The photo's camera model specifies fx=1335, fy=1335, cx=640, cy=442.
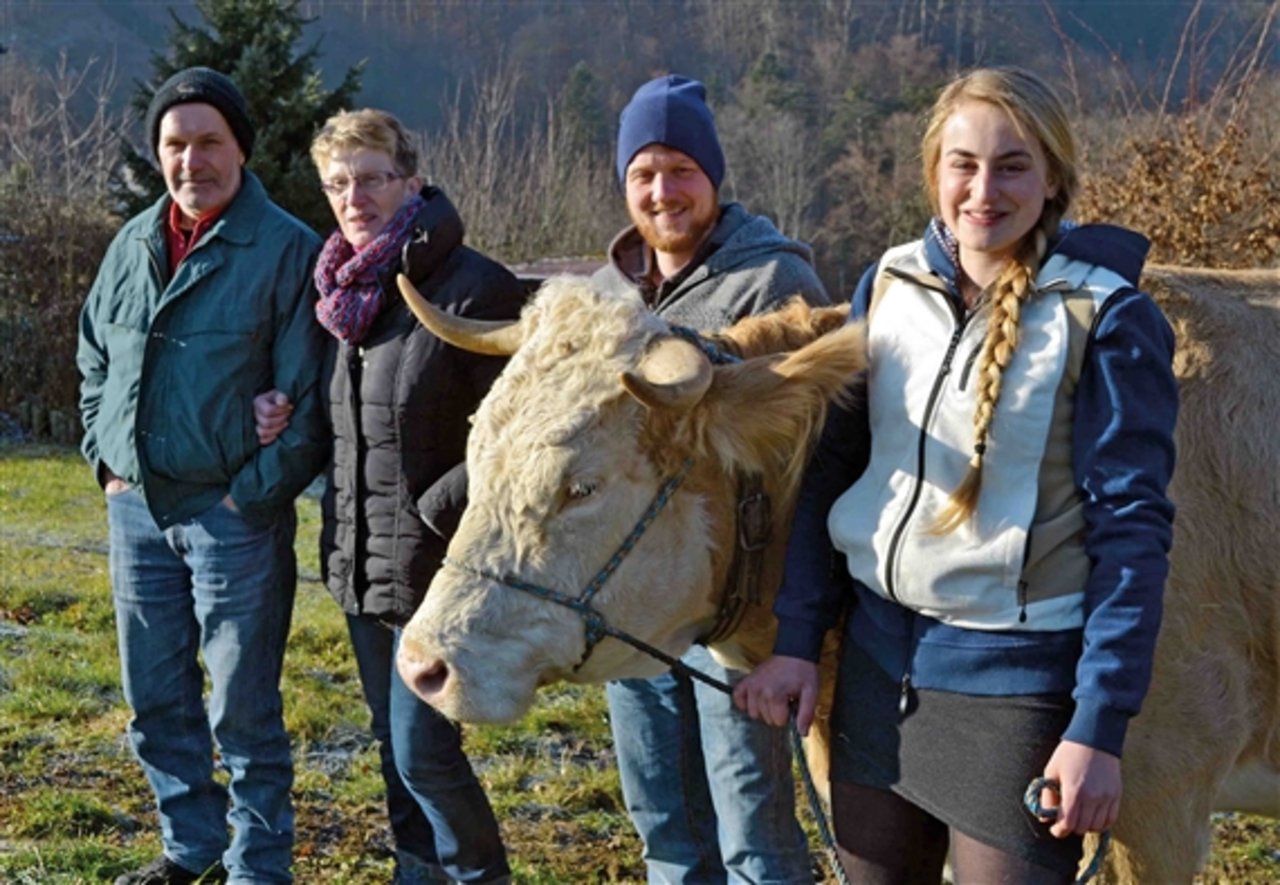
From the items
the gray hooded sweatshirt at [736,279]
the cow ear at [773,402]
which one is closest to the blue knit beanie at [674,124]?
the gray hooded sweatshirt at [736,279]

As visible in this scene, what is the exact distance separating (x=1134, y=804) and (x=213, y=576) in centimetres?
281

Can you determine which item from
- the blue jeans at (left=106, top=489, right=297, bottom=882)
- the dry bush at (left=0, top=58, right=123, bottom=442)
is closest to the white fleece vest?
the blue jeans at (left=106, top=489, right=297, bottom=882)

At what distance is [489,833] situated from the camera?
393 centimetres

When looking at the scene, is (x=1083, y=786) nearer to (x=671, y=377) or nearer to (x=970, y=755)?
(x=970, y=755)

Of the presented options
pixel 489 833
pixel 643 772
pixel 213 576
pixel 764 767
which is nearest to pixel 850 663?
pixel 764 767

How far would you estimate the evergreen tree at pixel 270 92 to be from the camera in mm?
16469

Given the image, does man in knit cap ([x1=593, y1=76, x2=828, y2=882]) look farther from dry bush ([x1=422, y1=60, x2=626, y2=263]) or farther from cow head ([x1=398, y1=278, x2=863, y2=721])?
dry bush ([x1=422, y1=60, x2=626, y2=263])

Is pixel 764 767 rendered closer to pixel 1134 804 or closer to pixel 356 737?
pixel 1134 804

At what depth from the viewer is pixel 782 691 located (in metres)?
2.71

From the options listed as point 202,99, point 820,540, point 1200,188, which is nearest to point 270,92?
point 1200,188

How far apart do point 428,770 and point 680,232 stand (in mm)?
1676

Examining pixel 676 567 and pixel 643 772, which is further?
pixel 643 772

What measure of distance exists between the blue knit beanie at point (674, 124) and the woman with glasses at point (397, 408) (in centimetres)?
59

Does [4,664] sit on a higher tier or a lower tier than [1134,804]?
lower
